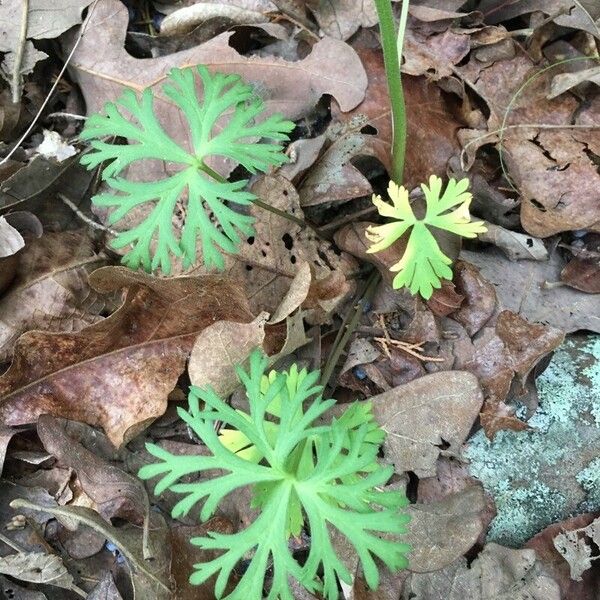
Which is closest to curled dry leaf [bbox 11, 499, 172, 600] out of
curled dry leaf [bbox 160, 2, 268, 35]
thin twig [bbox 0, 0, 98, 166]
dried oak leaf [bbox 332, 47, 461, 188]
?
thin twig [bbox 0, 0, 98, 166]

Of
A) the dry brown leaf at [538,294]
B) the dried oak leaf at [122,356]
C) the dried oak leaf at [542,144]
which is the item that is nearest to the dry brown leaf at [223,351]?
the dried oak leaf at [122,356]

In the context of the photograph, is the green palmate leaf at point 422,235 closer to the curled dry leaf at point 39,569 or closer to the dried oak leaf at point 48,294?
the dried oak leaf at point 48,294

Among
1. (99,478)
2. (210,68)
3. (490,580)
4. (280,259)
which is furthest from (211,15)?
(490,580)

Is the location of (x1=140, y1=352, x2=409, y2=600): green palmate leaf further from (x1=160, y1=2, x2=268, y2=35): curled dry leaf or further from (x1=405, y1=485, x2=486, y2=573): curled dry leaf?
(x1=160, y1=2, x2=268, y2=35): curled dry leaf

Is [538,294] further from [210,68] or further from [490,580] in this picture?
[210,68]

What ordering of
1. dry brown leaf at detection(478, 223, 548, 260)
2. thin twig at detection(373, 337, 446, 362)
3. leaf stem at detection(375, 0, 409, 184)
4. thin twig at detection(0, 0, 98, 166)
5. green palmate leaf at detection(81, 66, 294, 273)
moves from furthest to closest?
thin twig at detection(0, 0, 98, 166)
dry brown leaf at detection(478, 223, 548, 260)
thin twig at detection(373, 337, 446, 362)
green palmate leaf at detection(81, 66, 294, 273)
leaf stem at detection(375, 0, 409, 184)

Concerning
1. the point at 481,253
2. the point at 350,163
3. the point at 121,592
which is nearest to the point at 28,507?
the point at 121,592
